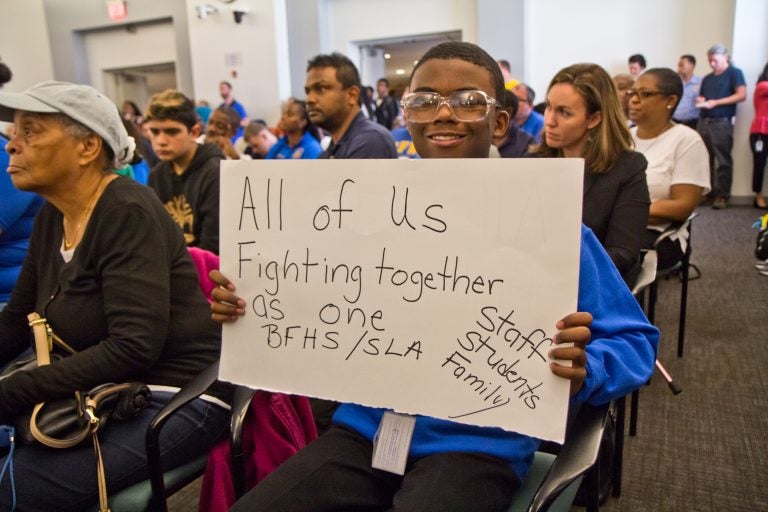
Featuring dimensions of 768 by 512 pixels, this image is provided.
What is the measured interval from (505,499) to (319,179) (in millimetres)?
649

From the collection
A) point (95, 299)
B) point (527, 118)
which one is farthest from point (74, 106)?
point (527, 118)

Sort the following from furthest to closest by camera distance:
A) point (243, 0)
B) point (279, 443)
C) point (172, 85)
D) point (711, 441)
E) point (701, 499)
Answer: point (172, 85) < point (243, 0) < point (711, 441) < point (701, 499) < point (279, 443)

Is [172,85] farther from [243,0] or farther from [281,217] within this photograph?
[281,217]

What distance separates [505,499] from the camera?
3.26 feet

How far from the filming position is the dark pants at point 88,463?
115 cm

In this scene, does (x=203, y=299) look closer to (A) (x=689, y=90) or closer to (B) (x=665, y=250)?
(B) (x=665, y=250)

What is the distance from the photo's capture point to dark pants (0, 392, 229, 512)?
1150mm

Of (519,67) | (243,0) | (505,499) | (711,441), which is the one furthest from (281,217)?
(243,0)

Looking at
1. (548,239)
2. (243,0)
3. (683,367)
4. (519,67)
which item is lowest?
(683,367)

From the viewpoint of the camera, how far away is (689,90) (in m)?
6.95

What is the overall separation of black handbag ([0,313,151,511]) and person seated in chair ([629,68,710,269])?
212 cm

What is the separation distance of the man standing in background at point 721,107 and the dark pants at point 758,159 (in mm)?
260

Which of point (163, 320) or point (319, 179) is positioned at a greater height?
point (319, 179)

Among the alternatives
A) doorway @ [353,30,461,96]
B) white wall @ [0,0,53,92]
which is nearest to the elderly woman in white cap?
doorway @ [353,30,461,96]
